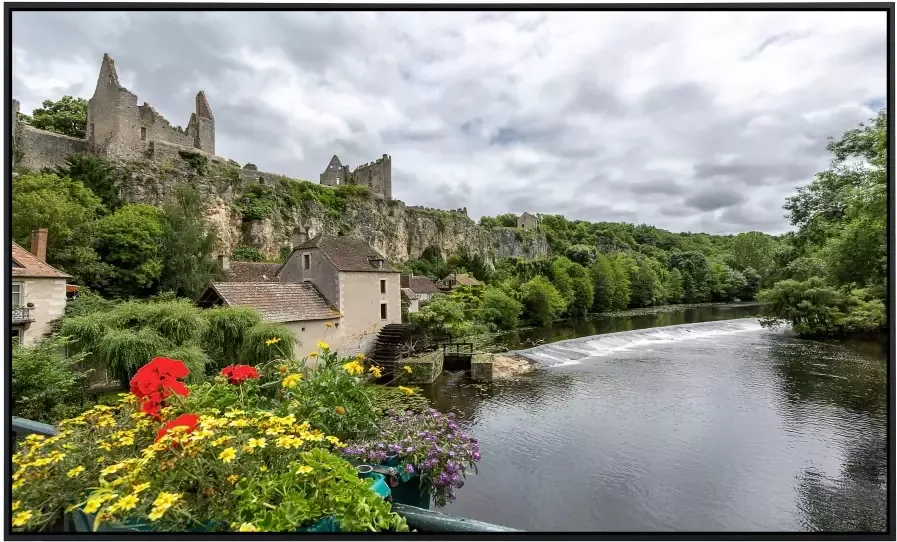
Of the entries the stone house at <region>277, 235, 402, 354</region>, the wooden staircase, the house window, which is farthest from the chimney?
the wooden staircase

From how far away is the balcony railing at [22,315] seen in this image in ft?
17.6

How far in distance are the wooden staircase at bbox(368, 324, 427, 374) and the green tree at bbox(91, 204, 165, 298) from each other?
21.1 feet

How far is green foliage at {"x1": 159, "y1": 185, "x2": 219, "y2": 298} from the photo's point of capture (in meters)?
11.4

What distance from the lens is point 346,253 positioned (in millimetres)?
13789

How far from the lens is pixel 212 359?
8.73 meters

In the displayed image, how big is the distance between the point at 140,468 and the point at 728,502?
288 inches

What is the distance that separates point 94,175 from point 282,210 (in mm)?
11236

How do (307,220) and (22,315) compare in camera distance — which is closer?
(22,315)

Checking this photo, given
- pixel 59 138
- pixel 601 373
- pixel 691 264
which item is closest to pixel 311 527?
pixel 601 373

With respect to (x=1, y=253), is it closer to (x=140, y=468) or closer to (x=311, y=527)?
(x=140, y=468)

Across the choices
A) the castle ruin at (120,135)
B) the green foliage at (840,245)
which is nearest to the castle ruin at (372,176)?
the castle ruin at (120,135)

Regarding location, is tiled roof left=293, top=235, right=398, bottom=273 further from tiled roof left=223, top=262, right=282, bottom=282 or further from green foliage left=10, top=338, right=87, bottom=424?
green foliage left=10, top=338, right=87, bottom=424

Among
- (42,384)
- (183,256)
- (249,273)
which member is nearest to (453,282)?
(249,273)

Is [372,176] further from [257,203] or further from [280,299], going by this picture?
[280,299]
